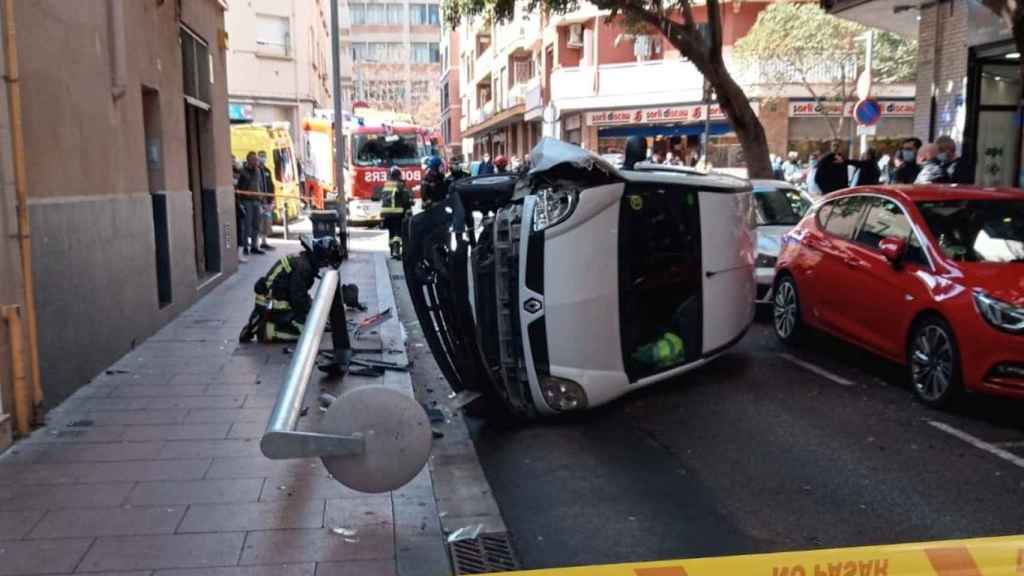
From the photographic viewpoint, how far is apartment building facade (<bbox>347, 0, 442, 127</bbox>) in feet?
272

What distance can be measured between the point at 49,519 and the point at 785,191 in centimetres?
1035

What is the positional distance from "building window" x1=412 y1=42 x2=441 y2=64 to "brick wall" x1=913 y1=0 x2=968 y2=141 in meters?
73.8

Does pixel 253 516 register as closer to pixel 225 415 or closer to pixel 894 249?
pixel 225 415

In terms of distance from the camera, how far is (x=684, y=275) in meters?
7.05

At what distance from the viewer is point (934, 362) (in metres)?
6.62

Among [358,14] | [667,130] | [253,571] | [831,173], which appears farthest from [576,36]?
[358,14]

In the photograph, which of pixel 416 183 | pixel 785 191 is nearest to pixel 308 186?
pixel 416 183

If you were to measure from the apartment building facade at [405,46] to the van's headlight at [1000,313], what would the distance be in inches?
3043

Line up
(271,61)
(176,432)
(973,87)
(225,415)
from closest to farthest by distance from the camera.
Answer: (176,432), (225,415), (973,87), (271,61)

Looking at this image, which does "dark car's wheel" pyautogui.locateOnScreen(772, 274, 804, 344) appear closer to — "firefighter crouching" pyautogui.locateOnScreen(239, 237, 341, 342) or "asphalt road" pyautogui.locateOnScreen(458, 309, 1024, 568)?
"asphalt road" pyautogui.locateOnScreen(458, 309, 1024, 568)

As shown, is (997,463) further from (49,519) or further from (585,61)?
(585,61)

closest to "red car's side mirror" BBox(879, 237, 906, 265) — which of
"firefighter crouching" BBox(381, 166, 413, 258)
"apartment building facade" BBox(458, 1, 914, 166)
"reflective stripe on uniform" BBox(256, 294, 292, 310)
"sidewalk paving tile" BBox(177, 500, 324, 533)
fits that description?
"sidewalk paving tile" BBox(177, 500, 324, 533)

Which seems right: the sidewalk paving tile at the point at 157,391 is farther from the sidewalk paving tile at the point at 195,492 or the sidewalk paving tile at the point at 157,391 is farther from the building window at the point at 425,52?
the building window at the point at 425,52

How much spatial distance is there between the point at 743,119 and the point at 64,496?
13.6 metres
